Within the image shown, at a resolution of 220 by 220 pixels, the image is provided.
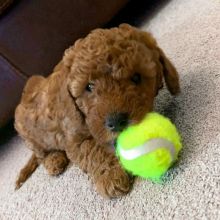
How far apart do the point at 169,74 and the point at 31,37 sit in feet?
2.41

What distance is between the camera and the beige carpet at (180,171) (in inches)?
40.0

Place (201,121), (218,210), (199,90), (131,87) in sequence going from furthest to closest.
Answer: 1. (199,90)
2. (201,121)
3. (131,87)
4. (218,210)

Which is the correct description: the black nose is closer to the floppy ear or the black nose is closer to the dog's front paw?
Result: the dog's front paw

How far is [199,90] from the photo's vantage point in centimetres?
131

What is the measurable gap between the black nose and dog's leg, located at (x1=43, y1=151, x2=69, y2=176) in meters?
0.46

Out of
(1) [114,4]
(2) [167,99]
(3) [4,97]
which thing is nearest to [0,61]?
(3) [4,97]

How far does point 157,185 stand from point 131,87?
0.84ft

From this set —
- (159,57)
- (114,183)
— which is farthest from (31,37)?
(114,183)

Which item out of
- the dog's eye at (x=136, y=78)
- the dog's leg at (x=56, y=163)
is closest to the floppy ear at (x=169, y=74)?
the dog's eye at (x=136, y=78)

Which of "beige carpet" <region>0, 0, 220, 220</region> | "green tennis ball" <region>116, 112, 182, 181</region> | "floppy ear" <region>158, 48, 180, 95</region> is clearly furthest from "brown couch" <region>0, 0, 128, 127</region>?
"green tennis ball" <region>116, 112, 182, 181</region>

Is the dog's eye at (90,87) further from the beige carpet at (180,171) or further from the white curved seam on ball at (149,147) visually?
the beige carpet at (180,171)

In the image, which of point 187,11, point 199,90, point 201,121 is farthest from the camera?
point 187,11

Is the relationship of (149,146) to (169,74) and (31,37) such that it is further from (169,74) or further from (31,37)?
(31,37)

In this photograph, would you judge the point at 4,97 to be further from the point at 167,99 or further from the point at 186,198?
the point at 186,198
